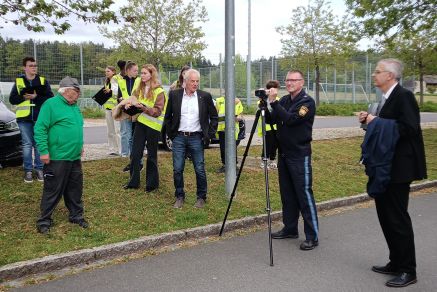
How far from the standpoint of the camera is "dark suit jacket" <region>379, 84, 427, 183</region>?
4.35m

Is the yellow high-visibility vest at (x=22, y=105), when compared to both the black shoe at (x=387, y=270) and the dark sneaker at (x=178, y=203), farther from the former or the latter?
the black shoe at (x=387, y=270)

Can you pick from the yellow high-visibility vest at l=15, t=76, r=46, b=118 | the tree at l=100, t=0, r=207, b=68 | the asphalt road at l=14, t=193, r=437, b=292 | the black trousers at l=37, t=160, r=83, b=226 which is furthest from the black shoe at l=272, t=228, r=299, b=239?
the tree at l=100, t=0, r=207, b=68

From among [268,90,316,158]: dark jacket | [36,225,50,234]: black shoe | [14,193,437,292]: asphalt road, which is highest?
[268,90,316,158]: dark jacket

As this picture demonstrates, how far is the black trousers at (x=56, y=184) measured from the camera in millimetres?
5688

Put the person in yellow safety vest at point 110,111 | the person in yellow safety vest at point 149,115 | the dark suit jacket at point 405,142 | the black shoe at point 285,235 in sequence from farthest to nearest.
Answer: the person in yellow safety vest at point 110,111 → the person in yellow safety vest at point 149,115 → the black shoe at point 285,235 → the dark suit jacket at point 405,142

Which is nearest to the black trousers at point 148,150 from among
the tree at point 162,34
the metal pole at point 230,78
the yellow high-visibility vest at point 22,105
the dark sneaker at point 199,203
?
the dark sneaker at point 199,203

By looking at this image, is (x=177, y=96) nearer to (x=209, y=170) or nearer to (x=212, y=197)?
(x=212, y=197)

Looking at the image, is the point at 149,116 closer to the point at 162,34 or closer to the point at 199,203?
the point at 199,203

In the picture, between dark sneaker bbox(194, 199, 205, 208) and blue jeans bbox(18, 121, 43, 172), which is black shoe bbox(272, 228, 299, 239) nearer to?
dark sneaker bbox(194, 199, 205, 208)

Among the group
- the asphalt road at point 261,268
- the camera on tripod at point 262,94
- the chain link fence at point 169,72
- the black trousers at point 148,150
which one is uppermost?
Result: the chain link fence at point 169,72

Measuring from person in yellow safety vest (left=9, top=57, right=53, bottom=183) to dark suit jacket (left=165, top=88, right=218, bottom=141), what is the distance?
243 centimetres

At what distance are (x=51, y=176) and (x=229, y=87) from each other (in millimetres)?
2881

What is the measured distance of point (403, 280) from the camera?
14.6 feet

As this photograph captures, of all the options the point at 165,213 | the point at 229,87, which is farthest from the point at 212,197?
the point at 229,87
